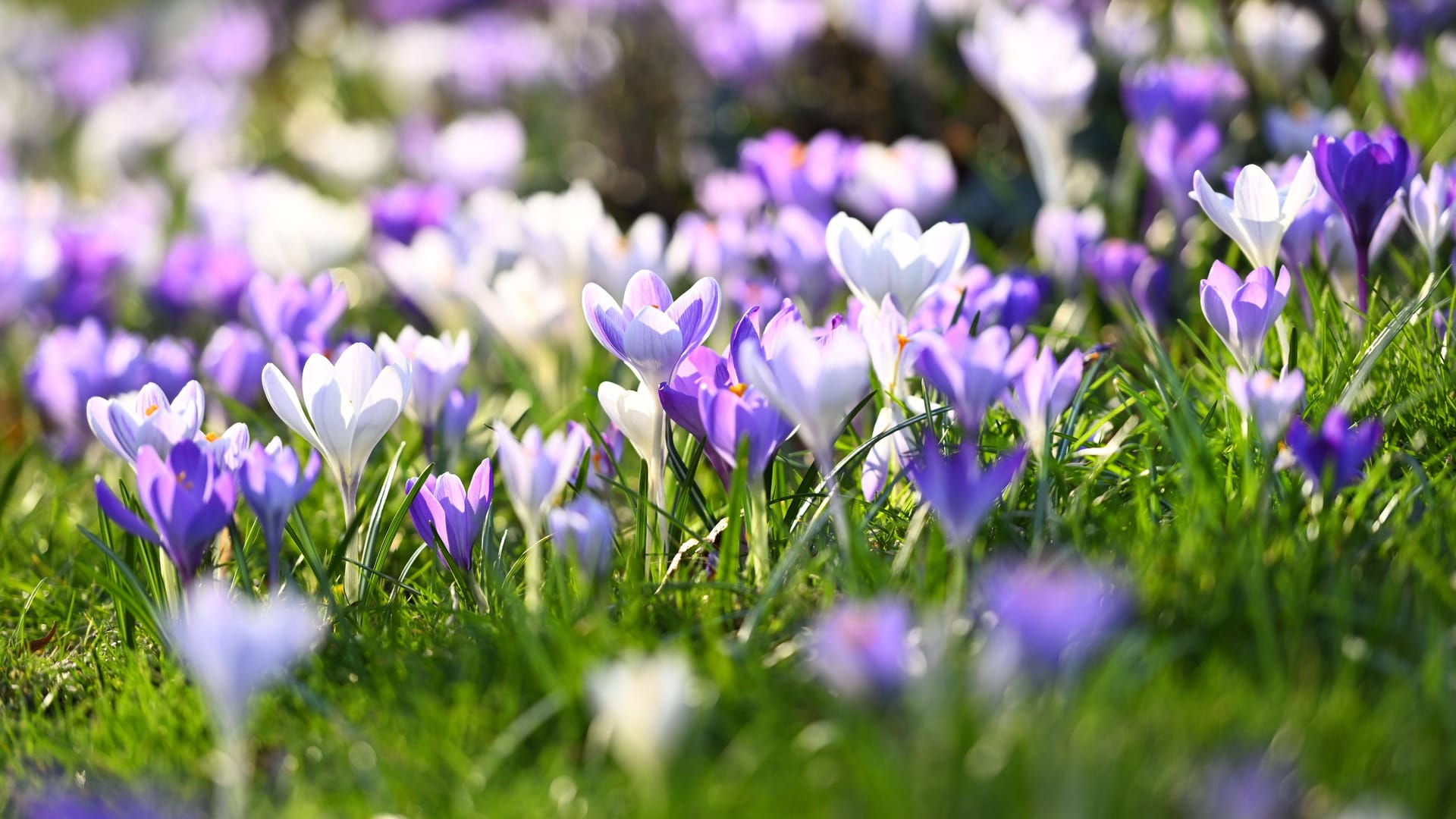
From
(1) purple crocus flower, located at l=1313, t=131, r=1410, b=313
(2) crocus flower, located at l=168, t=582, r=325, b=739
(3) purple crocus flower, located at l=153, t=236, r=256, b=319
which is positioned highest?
(1) purple crocus flower, located at l=1313, t=131, r=1410, b=313

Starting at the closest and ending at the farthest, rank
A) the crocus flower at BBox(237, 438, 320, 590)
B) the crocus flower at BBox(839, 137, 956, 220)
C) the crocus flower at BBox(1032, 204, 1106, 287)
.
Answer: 1. the crocus flower at BBox(237, 438, 320, 590)
2. the crocus flower at BBox(1032, 204, 1106, 287)
3. the crocus flower at BBox(839, 137, 956, 220)

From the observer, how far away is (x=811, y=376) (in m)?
1.62

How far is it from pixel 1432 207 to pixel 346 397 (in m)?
1.75

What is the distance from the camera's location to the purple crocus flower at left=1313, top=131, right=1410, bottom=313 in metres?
2.05

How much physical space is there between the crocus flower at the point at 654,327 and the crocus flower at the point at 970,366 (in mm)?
320

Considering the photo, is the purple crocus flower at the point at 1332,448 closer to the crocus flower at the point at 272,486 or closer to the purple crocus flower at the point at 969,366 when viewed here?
the purple crocus flower at the point at 969,366

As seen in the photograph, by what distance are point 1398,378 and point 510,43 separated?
4.99 meters

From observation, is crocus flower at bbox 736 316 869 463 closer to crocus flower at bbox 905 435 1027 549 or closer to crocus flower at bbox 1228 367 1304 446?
crocus flower at bbox 905 435 1027 549

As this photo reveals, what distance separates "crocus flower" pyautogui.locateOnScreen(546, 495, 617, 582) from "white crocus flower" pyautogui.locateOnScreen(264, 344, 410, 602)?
330 millimetres

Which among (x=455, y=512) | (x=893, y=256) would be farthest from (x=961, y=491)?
(x=455, y=512)

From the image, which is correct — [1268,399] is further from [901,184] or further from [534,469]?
[901,184]

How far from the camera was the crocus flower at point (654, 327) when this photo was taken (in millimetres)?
1850

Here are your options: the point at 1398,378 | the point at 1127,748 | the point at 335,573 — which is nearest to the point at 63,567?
the point at 335,573

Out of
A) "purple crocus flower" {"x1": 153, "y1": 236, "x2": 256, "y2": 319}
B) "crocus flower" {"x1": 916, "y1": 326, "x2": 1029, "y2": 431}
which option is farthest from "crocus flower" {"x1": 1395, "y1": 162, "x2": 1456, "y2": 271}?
"purple crocus flower" {"x1": 153, "y1": 236, "x2": 256, "y2": 319}
